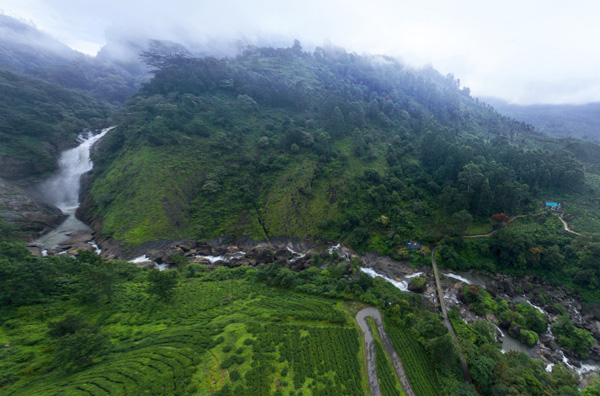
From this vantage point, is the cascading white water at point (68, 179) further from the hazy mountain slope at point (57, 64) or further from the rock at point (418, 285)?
the rock at point (418, 285)

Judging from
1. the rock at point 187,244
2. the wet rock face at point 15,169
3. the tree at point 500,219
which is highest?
the wet rock face at point 15,169

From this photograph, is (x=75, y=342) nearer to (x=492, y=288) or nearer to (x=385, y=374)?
(x=385, y=374)

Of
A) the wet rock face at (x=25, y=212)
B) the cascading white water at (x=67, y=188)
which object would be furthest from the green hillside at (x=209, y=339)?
the wet rock face at (x=25, y=212)

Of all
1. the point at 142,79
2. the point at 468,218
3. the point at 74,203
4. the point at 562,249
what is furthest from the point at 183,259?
the point at 142,79

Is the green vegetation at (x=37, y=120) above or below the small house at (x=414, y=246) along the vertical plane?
above

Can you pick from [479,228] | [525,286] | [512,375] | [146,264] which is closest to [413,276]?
[512,375]

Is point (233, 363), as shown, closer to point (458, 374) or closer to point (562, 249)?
point (458, 374)

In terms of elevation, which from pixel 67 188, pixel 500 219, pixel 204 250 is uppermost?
pixel 67 188
